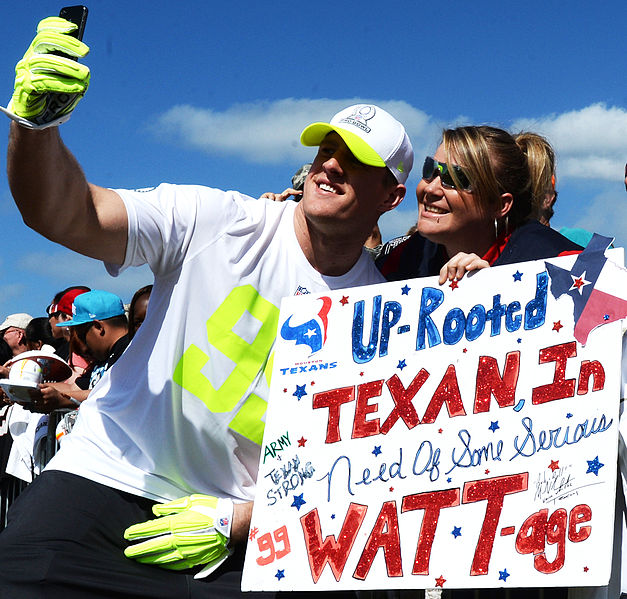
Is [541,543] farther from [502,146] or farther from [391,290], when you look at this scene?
[502,146]

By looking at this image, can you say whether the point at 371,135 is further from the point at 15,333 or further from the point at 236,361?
the point at 15,333

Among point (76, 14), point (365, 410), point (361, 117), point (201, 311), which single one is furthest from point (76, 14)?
point (365, 410)

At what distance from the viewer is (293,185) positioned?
4637 millimetres

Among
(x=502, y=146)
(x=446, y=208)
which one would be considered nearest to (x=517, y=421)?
(x=446, y=208)

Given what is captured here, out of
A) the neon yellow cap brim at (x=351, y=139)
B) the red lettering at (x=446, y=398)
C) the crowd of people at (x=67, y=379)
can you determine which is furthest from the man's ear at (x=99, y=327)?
the red lettering at (x=446, y=398)

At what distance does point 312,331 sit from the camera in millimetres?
2836

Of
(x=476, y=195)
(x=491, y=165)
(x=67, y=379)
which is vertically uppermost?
(x=67, y=379)

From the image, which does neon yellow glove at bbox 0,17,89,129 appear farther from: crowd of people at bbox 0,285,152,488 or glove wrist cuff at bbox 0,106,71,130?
crowd of people at bbox 0,285,152,488

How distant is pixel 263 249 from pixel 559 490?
4.02 ft

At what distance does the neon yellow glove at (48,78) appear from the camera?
6.91 ft

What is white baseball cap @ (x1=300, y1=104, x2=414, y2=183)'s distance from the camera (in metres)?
3.13

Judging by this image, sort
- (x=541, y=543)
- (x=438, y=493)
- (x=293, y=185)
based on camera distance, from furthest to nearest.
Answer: (x=293, y=185), (x=438, y=493), (x=541, y=543)

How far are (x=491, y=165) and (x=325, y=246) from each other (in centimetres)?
64

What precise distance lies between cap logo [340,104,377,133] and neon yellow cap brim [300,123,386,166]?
0.06 meters
